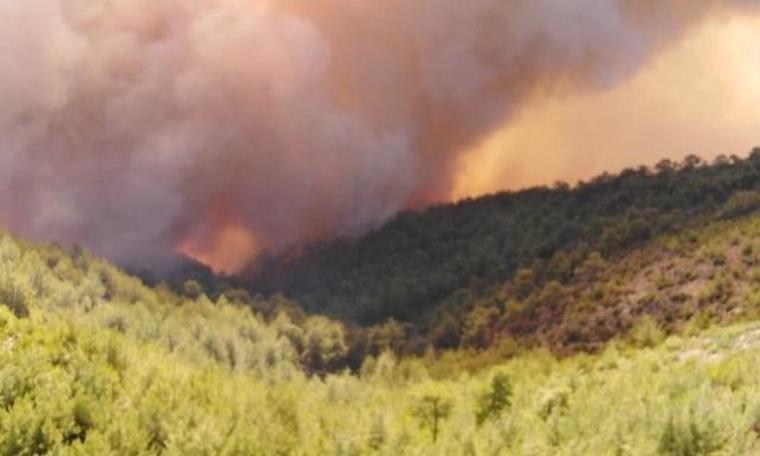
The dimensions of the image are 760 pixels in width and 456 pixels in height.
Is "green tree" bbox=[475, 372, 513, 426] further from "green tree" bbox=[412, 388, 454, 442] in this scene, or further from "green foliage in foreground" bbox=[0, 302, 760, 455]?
"green tree" bbox=[412, 388, 454, 442]

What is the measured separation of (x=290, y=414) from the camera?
128 feet

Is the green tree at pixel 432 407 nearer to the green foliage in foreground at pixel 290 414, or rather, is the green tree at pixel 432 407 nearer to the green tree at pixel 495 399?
the green foliage in foreground at pixel 290 414

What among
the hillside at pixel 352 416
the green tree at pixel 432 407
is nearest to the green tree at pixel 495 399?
the hillside at pixel 352 416

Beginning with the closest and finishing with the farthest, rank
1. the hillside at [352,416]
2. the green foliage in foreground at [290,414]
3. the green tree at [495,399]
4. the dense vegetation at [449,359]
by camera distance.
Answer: the green foliage in foreground at [290,414] < the hillside at [352,416] < the dense vegetation at [449,359] < the green tree at [495,399]

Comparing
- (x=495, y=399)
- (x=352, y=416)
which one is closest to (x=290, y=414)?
(x=352, y=416)

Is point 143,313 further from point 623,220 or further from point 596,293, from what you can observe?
point 623,220

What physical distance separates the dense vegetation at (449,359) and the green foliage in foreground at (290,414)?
0.32 feet

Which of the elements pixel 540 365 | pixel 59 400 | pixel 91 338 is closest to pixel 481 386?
pixel 91 338

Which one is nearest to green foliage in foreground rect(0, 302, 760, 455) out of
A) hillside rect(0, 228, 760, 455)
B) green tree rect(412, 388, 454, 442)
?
hillside rect(0, 228, 760, 455)

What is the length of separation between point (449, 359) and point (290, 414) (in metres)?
102

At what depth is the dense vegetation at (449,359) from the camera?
83.3ft

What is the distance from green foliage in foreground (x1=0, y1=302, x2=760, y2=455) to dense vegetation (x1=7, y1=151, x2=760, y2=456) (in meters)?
0.10

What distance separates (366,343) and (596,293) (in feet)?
181

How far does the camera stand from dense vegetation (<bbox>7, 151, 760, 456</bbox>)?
25391mm
